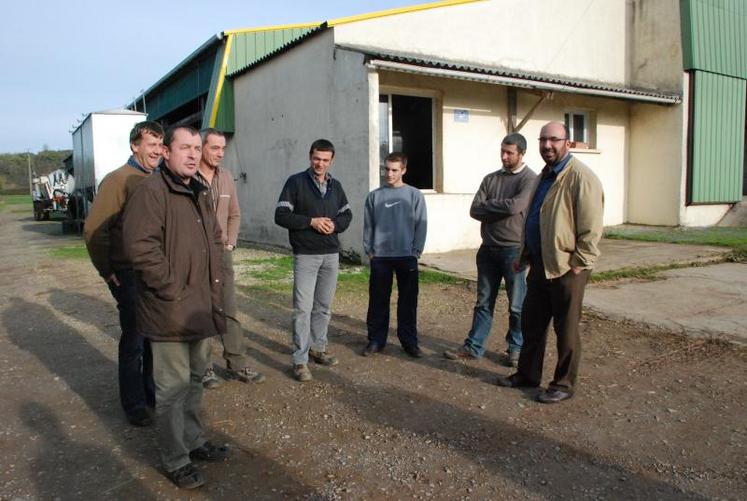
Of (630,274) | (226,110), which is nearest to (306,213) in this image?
(630,274)

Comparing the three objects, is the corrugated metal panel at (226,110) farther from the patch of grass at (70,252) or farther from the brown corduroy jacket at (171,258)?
the brown corduroy jacket at (171,258)

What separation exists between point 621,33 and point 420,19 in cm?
596

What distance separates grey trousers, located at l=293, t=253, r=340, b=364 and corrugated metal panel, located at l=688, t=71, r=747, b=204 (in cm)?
1158

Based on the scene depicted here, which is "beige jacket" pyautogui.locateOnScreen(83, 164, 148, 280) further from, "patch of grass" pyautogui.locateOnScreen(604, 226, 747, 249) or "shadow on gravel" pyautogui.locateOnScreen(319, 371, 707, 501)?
"patch of grass" pyautogui.locateOnScreen(604, 226, 747, 249)

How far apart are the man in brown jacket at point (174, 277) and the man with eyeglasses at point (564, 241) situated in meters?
2.26

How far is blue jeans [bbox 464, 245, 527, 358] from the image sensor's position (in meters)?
4.71

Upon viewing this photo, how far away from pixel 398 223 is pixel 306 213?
2.97 feet

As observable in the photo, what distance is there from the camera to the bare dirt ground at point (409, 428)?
9.46 ft

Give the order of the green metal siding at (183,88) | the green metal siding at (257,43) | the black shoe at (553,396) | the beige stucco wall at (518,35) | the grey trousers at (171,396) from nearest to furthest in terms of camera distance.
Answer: the grey trousers at (171,396)
the black shoe at (553,396)
the beige stucco wall at (518,35)
the green metal siding at (257,43)
the green metal siding at (183,88)

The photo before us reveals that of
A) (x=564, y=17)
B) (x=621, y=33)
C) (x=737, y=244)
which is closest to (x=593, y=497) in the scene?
(x=737, y=244)

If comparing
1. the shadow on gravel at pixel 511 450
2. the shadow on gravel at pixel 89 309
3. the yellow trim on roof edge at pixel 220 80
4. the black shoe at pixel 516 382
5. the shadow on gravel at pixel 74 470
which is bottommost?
the shadow on gravel at pixel 74 470

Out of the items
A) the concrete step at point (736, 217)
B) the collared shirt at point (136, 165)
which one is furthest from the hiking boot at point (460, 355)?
the concrete step at point (736, 217)

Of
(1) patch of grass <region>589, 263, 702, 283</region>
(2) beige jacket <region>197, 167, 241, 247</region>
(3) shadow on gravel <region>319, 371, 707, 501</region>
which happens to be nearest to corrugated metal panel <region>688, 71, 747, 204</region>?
(1) patch of grass <region>589, 263, 702, 283</region>

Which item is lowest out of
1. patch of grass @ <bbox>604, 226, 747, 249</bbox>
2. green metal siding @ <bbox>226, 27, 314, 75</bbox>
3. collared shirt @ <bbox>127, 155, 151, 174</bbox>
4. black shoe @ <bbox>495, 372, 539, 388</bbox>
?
black shoe @ <bbox>495, 372, 539, 388</bbox>
